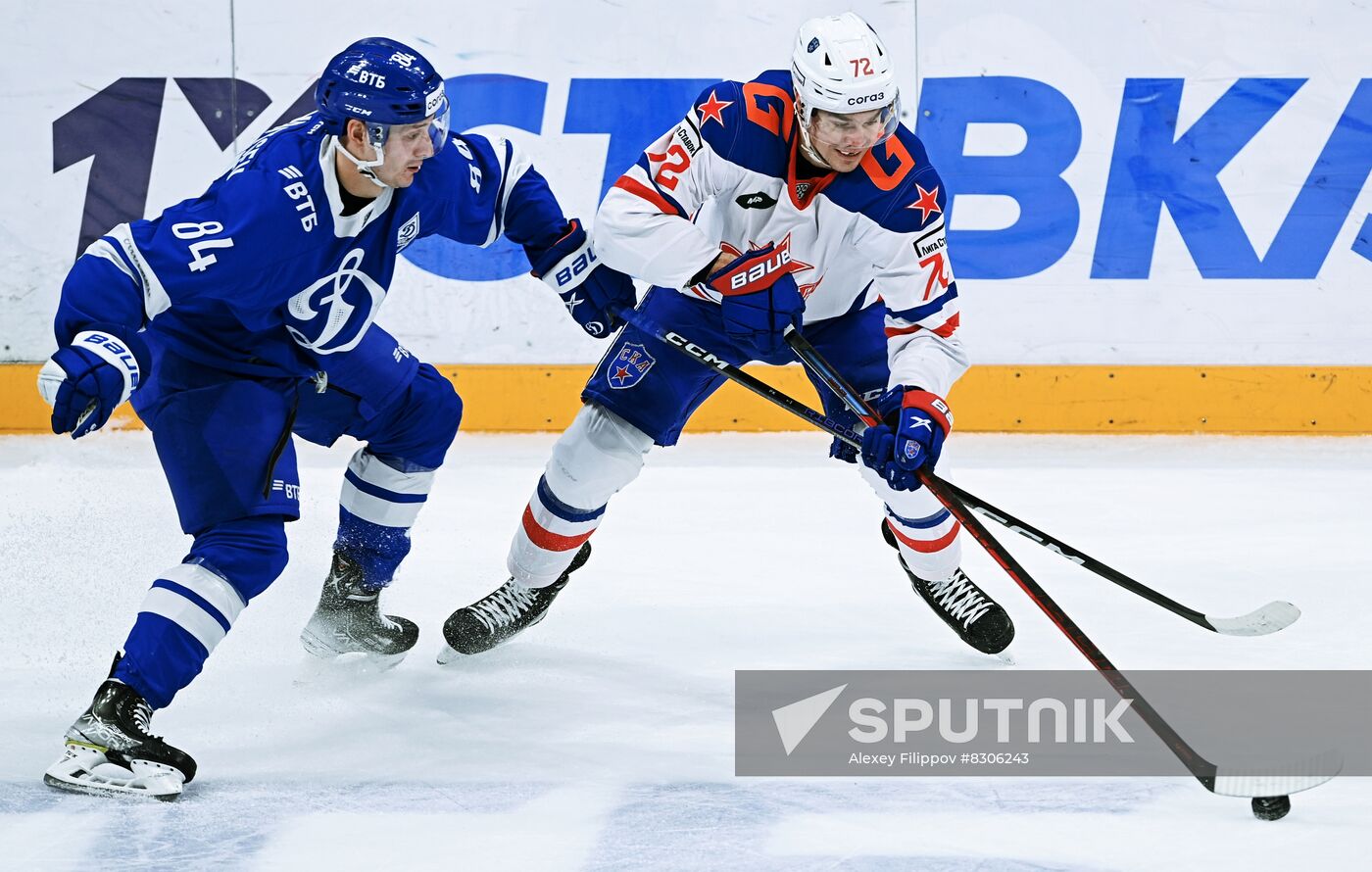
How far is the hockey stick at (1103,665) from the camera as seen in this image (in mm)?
2016

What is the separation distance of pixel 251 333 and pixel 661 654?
103 centimetres

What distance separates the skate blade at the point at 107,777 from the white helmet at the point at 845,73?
1487mm

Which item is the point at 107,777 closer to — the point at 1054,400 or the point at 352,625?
the point at 352,625

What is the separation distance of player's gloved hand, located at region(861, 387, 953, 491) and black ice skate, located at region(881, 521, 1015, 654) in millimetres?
446

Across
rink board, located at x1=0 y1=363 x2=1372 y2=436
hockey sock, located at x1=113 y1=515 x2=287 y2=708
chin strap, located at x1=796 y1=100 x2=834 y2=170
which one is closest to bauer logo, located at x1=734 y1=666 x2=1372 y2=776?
hockey sock, located at x1=113 y1=515 x2=287 y2=708

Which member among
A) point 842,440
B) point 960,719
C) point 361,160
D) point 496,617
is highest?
point 361,160

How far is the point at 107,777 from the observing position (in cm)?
207

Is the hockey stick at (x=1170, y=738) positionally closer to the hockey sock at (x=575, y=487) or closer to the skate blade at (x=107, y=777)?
the hockey sock at (x=575, y=487)

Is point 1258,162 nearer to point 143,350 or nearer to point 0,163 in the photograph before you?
point 143,350

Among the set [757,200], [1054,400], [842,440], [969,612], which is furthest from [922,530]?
[1054,400]

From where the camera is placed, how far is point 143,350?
6.89ft

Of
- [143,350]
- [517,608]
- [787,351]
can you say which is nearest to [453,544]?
[517,608]

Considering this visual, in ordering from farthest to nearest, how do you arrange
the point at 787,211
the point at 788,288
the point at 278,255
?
the point at 787,211 → the point at 788,288 → the point at 278,255

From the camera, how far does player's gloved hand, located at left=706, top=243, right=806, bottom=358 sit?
257cm
